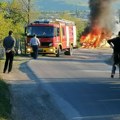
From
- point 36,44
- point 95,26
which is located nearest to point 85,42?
point 95,26

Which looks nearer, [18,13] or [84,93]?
[84,93]

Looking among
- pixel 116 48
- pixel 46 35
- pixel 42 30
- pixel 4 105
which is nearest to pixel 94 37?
pixel 46 35

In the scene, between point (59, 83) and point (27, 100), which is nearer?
point (27, 100)

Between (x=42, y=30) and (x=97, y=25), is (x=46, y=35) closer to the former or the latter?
(x=42, y=30)

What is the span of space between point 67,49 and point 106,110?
29.8 metres

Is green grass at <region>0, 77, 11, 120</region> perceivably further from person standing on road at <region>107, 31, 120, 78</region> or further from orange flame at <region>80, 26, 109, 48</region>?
orange flame at <region>80, 26, 109, 48</region>

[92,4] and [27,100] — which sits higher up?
[92,4]

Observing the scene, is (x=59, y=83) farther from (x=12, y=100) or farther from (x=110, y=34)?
(x=110, y=34)

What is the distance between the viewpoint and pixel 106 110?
1268 centimetres

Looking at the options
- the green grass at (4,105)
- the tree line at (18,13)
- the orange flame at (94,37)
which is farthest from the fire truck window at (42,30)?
the green grass at (4,105)

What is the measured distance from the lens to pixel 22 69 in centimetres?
2348

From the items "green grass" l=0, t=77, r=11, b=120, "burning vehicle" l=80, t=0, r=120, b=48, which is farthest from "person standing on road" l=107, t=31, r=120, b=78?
"burning vehicle" l=80, t=0, r=120, b=48

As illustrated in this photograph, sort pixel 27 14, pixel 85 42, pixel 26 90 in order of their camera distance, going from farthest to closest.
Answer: pixel 27 14 < pixel 85 42 < pixel 26 90

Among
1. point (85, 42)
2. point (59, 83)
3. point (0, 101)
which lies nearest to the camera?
point (0, 101)
